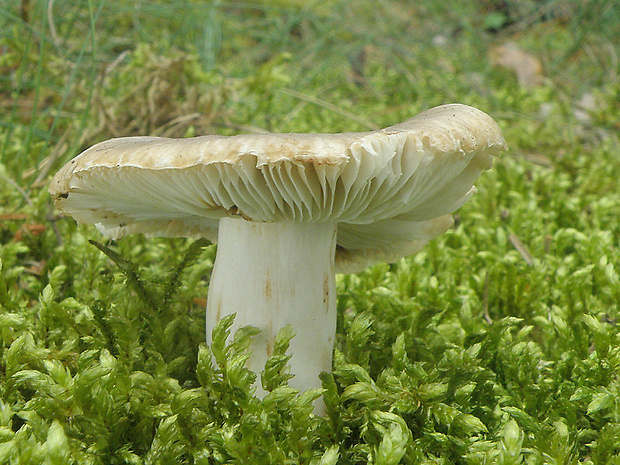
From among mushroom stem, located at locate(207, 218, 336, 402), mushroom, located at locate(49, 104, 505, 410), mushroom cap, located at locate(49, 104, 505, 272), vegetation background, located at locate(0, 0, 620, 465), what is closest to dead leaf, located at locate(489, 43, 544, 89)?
vegetation background, located at locate(0, 0, 620, 465)

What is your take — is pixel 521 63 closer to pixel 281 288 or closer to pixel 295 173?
pixel 281 288

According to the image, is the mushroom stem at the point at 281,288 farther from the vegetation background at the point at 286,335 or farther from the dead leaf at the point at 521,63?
the dead leaf at the point at 521,63

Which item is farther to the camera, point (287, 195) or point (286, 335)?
point (286, 335)

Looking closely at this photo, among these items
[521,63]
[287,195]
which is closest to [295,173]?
[287,195]

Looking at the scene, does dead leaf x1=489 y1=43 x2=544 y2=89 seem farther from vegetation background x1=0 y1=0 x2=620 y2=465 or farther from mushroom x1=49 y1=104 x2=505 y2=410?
mushroom x1=49 y1=104 x2=505 y2=410

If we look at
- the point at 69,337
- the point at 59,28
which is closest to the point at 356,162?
the point at 69,337

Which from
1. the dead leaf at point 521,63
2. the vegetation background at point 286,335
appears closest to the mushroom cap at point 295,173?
the vegetation background at point 286,335

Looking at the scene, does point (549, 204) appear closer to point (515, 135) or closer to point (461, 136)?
point (515, 135)
